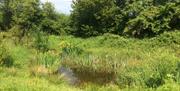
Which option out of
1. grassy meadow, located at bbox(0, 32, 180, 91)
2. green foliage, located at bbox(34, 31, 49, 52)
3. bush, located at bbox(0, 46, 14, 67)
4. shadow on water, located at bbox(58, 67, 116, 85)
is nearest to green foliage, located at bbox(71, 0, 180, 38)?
grassy meadow, located at bbox(0, 32, 180, 91)

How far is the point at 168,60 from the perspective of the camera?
57.5ft

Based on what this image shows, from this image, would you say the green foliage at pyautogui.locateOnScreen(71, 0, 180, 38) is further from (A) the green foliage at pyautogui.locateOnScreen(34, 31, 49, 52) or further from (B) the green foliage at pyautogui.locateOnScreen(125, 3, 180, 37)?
(A) the green foliage at pyautogui.locateOnScreen(34, 31, 49, 52)

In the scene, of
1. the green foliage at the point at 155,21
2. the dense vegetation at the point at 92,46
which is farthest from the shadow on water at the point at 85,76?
the green foliage at the point at 155,21

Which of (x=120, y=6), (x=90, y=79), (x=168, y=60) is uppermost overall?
(x=120, y=6)

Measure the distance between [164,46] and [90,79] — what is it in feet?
37.4

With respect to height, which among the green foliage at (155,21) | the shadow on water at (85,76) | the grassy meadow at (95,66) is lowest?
the shadow on water at (85,76)

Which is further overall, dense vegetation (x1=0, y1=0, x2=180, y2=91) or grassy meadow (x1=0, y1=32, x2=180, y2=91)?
dense vegetation (x1=0, y1=0, x2=180, y2=91)

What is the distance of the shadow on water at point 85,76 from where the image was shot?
2226 cm

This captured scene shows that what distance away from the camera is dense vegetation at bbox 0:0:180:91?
1762 centimetres

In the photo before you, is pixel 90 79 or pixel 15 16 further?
pixel 15 16

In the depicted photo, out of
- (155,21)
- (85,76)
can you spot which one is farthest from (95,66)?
(155,21)

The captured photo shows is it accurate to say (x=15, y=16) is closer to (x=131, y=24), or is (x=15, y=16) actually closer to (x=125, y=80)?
(x=131, y=24)

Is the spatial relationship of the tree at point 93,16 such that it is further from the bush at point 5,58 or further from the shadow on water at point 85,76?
the bush at point 5,58

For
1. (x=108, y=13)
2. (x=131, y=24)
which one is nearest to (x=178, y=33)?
(x=131, y=24)
